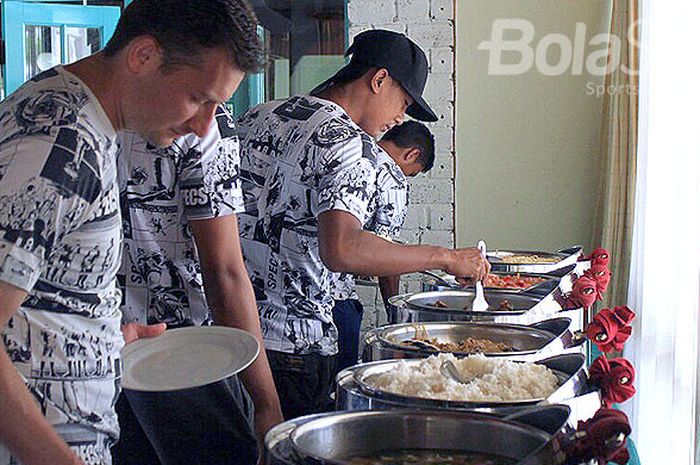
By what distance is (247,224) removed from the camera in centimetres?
234

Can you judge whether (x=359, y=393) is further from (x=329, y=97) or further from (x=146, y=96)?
(x=329, y=97)

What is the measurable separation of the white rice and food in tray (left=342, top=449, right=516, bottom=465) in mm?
164

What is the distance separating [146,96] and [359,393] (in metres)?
0.50

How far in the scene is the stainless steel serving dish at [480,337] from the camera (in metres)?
1.75

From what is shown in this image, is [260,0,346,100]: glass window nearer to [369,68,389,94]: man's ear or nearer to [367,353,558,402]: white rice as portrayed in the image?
[369,68,389,94]: man's ear

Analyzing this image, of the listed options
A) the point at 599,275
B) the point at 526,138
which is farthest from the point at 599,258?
the point at 526,138

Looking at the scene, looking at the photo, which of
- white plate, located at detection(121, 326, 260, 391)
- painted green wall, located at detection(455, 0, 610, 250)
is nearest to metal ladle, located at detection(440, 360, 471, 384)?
white plate, located at detection(121, 326, 260, 391)

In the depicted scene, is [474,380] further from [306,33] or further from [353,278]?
[306,33]

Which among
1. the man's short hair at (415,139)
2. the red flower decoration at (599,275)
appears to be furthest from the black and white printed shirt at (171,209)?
the man's short hair at (415,139)

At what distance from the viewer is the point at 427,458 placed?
3.97 ft

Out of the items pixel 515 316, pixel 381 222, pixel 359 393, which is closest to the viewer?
pixel 359 393

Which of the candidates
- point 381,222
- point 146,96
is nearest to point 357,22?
point 381,222

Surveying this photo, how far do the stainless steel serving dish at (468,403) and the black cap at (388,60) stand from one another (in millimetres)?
1002

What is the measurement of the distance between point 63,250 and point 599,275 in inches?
75.1
